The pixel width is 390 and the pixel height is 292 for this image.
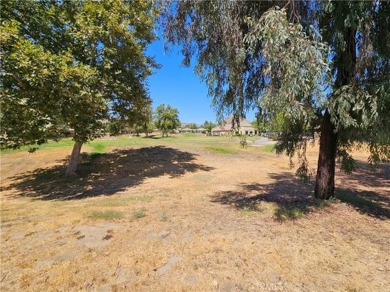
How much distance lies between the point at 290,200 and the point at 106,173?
10283 millimetres

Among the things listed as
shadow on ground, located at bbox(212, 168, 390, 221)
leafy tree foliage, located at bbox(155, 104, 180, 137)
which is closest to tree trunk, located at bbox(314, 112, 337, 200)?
shadow on ground, located at bbox(212, 168, 390, 221)

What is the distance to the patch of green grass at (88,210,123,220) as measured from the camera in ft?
20.3

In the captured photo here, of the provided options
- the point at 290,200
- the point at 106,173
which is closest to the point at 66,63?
the point at 106,173

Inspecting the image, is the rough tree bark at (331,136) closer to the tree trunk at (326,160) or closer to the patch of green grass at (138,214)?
the tree trunk at (326,160)

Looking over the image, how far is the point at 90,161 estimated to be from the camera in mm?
16406

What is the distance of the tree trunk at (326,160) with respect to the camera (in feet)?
22.6

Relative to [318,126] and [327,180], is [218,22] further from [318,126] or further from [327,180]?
[327,180]

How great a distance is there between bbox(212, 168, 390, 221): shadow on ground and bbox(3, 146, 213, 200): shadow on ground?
15.8ft

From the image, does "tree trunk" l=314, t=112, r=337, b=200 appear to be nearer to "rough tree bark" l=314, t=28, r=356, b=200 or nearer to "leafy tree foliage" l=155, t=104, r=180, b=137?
"rough tree bark" l=314, t=28, r=356, b=200

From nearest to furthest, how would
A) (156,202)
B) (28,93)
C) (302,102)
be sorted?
(302,102), (156,202), (28,93)

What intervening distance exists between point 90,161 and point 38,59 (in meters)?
9.12

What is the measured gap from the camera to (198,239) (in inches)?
191

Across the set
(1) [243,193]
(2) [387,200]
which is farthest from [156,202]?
(2) [387,200]

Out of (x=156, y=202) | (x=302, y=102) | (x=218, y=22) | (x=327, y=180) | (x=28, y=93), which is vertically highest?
(x=218, y=22)
